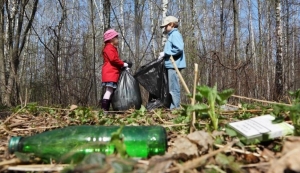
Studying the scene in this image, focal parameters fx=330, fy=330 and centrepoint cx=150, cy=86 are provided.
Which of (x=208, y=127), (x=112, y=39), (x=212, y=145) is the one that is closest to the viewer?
(x=212, y=145)

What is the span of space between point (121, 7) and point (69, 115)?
2542 cm

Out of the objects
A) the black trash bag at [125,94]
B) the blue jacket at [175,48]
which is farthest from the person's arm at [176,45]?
the black trash bag at [125,94]

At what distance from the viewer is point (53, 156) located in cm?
121

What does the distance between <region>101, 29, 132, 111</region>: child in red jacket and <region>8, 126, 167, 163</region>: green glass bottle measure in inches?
146

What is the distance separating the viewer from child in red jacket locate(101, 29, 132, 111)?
5012mm

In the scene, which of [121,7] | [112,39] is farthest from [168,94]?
[121,7]

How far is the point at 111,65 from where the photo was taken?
5066 millimetres

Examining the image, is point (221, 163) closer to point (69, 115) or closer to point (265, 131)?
point (265, 131)

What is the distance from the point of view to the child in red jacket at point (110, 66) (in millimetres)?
5012

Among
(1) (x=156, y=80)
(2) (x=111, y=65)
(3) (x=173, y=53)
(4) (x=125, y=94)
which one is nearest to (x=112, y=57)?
(2) (x=111, y=65)

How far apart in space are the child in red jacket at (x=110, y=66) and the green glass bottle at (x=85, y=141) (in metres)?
3.71

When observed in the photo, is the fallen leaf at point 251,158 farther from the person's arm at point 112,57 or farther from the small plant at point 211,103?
the person's arm at point 112,57

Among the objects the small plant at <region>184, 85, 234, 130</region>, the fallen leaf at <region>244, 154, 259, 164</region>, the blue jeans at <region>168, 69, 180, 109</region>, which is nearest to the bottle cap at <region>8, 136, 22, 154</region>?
the small plant at <region>184, 85, 234, 130</region>

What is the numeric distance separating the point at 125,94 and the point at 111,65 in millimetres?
496
